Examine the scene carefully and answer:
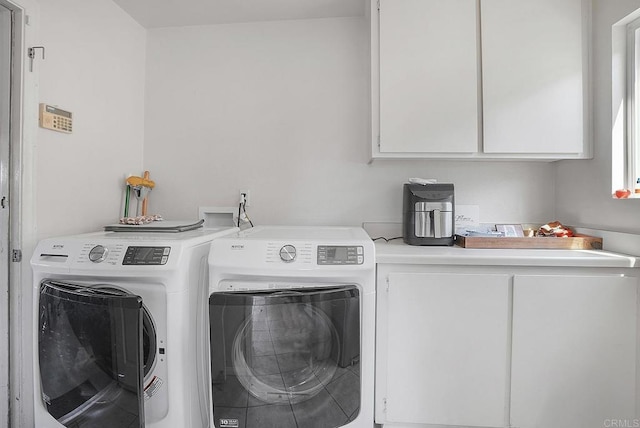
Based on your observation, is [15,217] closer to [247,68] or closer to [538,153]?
[247,68]

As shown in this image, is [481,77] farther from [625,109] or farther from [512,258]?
[512,258]

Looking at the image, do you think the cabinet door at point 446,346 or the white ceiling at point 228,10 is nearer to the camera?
the cabinet door at point 446,346

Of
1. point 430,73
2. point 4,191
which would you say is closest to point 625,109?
point 430,73

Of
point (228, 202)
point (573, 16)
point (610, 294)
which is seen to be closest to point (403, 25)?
point (573, 16)

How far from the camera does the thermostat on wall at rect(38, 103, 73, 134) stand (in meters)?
1.49

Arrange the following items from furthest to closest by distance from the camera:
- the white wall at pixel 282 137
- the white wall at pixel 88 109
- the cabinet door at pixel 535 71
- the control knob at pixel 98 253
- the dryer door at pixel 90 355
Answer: the white wall at pixel 282 137 → the cabinet door at pixel 535 71 → the white wall at pixel 88 109 → the control knob at pixel 98 253 → the dryer door at pixel 90 355

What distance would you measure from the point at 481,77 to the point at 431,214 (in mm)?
821

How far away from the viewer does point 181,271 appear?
4.01 ft

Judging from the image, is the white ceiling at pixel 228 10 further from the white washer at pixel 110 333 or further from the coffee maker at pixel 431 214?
the white washer at pixel 110 333

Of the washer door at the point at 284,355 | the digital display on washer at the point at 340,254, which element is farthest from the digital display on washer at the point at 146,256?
the digital display on washer at the point at 340,254

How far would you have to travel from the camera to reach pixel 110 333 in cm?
116

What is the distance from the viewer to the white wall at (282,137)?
206cm

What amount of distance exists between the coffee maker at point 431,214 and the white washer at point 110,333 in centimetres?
121

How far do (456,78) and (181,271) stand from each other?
172cm
